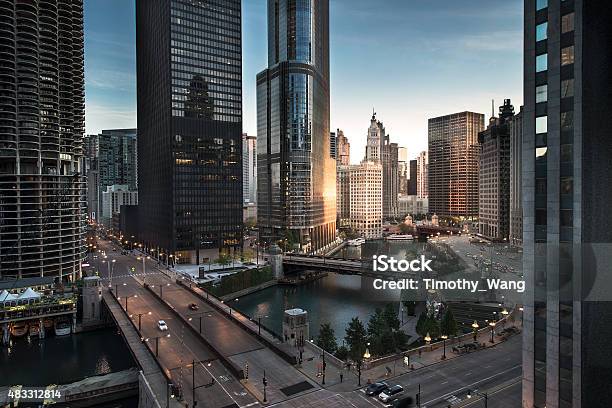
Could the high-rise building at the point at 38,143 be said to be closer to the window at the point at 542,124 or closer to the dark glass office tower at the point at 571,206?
the window at the point at 542,124

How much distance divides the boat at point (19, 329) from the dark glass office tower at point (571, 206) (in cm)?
9452

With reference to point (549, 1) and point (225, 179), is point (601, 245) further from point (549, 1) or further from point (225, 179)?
point (225, 179)

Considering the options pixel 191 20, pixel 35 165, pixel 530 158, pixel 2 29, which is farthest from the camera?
pixel 191 20

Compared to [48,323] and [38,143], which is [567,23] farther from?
[38,143]

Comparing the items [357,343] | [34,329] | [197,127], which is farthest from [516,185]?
[34,329]

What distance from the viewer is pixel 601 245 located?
111ft

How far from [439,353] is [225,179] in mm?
117447

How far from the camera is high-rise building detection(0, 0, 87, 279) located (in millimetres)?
106438

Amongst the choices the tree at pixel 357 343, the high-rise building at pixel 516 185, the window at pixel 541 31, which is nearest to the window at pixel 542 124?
the window at pixel 541 31

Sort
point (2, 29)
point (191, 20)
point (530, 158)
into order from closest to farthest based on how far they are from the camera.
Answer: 1. point (530, 158)
2. point (2, 29)
3. point (191, 20)

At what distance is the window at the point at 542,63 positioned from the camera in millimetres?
36781

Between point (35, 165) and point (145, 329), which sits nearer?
point (145, 329)

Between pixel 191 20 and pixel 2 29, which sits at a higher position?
pixel 191 20

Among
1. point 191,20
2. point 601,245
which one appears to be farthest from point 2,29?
point 601,245
